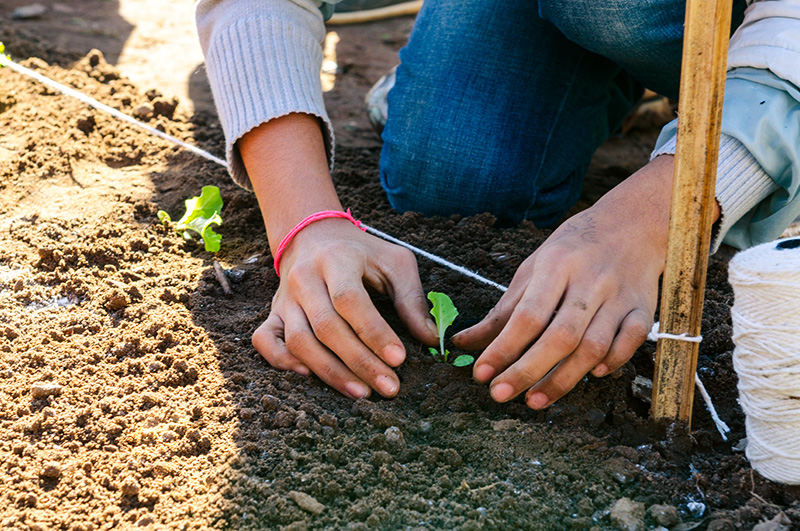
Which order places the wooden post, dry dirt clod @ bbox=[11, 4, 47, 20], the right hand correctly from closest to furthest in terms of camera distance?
the wooden post < the right hand < dry dirt clod @ bbox=[11, 4, 47, 20]

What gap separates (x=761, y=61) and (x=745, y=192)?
0.86ft

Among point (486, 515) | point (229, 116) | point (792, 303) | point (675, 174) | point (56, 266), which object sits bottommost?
point (56, 266)

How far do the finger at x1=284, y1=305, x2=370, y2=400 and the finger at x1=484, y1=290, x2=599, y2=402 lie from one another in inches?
10.4

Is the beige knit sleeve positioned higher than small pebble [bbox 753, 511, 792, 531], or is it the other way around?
the beige knit sleeve

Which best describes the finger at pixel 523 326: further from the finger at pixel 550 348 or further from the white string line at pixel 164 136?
the white string line at pixel 164 136

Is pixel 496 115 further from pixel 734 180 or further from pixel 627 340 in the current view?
pixel 627 340

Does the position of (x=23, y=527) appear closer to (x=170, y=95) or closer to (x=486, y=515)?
(x=486, y=515)

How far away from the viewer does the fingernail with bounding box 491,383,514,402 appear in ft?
3.96

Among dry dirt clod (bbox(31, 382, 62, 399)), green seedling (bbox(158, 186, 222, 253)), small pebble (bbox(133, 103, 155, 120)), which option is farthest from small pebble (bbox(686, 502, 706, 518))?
small pebble (bbox(133, 103, 155, 120))

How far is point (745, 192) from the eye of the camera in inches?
54.3

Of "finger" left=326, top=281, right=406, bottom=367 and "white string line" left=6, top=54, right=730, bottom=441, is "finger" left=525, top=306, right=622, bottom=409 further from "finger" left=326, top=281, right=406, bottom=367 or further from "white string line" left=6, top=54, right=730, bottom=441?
"finger" left=326, top=281, right=406, bottom=367

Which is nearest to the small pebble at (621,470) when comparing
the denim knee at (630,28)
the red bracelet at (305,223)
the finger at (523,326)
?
the finger at (523,326)

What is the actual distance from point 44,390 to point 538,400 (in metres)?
0.90

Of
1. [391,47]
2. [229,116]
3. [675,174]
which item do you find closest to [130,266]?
[229,116]
